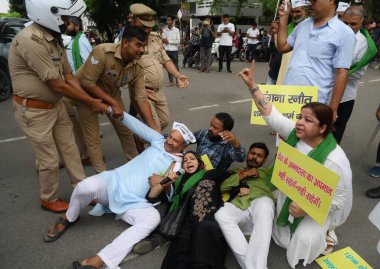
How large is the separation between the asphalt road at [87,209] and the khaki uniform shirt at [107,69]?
3.86 ft

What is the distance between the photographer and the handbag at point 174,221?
2322 millimetres

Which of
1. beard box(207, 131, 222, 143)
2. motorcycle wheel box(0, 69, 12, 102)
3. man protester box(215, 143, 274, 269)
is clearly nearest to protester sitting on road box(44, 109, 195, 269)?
beard box(207, 131, 222, 143)

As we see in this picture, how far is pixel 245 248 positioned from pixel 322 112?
1.06 meters

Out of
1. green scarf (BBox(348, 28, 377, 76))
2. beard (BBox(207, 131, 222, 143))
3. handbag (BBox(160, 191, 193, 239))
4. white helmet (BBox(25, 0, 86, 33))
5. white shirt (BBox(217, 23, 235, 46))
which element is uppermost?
white helmet (BBox(25, 0, 86, 33))

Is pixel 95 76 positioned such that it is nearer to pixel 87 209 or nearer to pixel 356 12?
pixel 87 209

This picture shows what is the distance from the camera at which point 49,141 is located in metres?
2.61

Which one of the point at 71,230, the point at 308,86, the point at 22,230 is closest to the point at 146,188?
the point at 71,230

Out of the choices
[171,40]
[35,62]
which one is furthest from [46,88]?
[171,40]

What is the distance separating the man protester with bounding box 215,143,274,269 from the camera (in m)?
2.09

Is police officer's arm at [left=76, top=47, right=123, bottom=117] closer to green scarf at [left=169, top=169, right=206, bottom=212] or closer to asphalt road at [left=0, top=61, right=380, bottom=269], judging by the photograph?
green scarf at [left=169, top=169, right=206, bottom=212]

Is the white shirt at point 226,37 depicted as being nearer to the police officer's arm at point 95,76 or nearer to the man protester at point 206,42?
the man protester at point 206,42

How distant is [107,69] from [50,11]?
0.73 meters

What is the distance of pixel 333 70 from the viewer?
257cm

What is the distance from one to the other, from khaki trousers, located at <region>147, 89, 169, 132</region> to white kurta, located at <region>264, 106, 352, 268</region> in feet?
5.68
